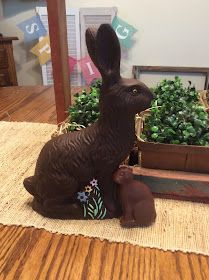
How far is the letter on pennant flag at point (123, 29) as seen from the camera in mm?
1810

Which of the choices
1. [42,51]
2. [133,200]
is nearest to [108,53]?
[133,200]

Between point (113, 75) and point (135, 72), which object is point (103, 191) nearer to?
point (113, 75)

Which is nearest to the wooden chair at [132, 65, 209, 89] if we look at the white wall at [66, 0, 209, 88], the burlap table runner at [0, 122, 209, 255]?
the white wall at [66, 0, 209, 88]

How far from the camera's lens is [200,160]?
64 cm

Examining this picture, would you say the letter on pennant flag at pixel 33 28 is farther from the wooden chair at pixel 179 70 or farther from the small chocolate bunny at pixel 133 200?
the small chocolate bunny at pixel 133 200

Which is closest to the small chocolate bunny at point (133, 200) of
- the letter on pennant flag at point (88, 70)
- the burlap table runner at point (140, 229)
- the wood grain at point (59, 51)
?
the burlap table runner at point (140, 229)

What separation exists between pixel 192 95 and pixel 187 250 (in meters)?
0.48

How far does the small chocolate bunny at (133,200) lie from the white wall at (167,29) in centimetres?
143

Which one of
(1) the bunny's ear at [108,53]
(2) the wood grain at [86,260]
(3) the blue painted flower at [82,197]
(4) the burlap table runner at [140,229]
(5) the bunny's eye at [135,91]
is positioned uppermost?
(1) the bunny's ear at [108,53]

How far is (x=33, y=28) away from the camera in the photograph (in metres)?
1.94

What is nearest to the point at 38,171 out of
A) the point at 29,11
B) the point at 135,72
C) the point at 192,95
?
the point at 192,95

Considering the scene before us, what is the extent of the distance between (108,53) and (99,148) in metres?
0.17

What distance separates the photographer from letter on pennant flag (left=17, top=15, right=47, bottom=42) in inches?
74.5

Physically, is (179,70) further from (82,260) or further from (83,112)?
(82,260)
